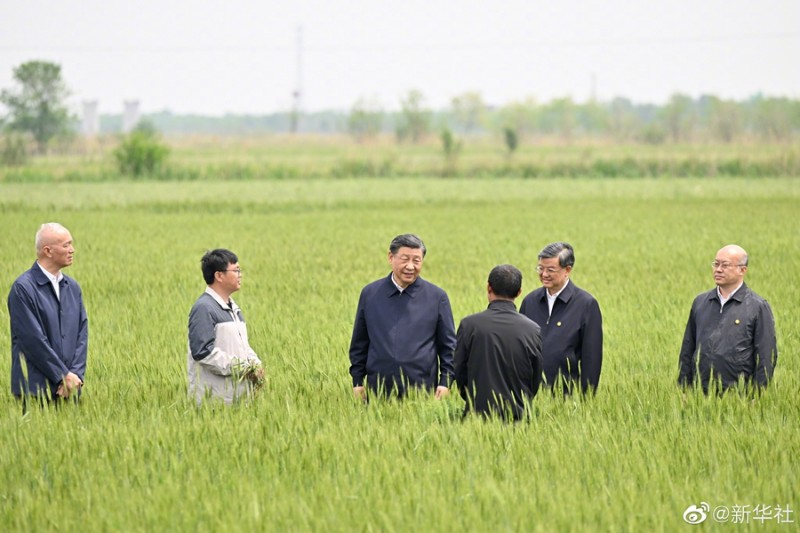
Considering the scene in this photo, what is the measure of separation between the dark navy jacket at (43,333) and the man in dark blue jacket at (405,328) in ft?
5.96

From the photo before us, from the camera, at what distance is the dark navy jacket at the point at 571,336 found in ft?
23.0

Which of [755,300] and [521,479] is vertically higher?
[755,300]

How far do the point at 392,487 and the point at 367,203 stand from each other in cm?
2821

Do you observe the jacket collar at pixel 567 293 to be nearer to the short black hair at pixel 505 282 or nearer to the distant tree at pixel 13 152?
the short black hair at pixel 505 282

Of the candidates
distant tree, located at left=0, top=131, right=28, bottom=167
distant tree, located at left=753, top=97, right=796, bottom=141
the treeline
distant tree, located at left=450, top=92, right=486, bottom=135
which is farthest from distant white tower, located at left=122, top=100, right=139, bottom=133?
distant tree, located at left=0, top=131, right=28, bottom=167

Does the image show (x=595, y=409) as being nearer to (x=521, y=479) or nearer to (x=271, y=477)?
(x=521, y=479)

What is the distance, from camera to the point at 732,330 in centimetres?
709

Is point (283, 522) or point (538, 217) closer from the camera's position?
point (283, 522)

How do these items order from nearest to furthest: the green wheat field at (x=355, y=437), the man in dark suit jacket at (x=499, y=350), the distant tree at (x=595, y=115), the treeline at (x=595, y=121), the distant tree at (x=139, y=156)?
the green wheat field at (x=355, y=437) < the man in dark suit jacket at (x=499, y=350) < the distant tree at (x=139, y=156) < the treeline at (x=595, y=121) < the distant tree at (x=595, y=115)

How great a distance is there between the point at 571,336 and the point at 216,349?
7.23ft

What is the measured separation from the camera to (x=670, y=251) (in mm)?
19109

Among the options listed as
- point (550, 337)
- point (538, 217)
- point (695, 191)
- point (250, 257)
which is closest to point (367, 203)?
point (538, 217)

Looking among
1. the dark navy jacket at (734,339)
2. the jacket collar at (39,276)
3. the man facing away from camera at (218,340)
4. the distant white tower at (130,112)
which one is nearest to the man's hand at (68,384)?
the jacket collar at (39,276)

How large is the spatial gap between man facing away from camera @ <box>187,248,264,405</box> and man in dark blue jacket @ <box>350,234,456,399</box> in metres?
0.77
